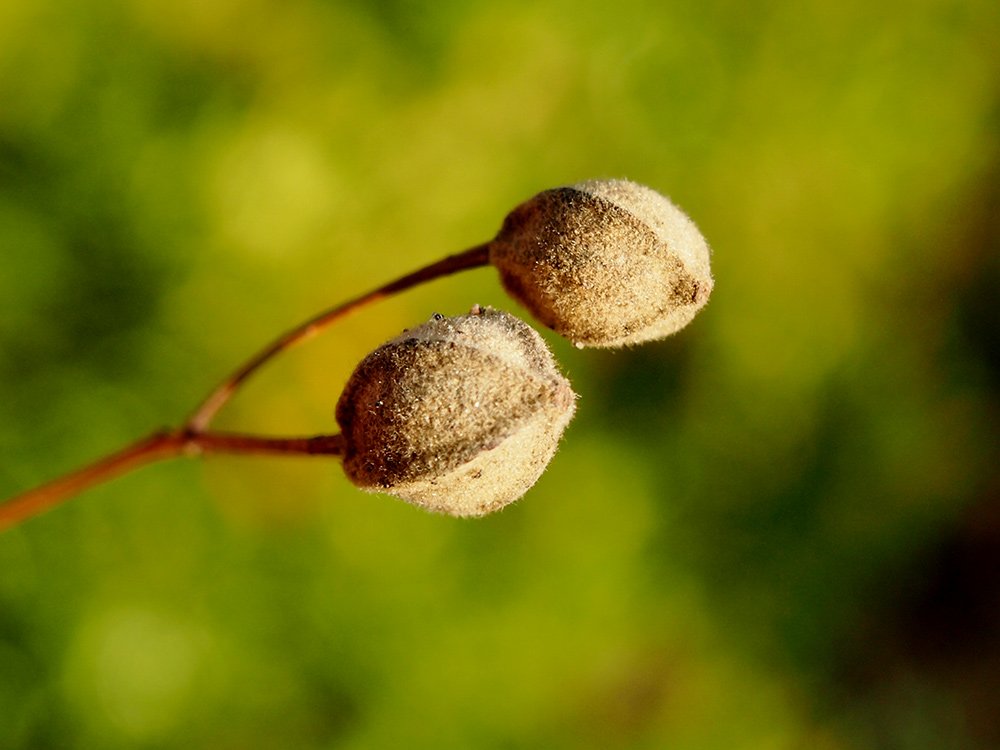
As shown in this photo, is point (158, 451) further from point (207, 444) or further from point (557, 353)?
point (557, 353)

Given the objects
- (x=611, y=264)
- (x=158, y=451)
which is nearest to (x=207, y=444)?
(x=158, y=451)

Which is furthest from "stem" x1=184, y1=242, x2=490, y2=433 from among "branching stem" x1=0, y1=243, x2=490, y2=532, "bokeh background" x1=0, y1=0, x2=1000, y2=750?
"bokeh background" x1=0, y1=0, x2=1000, y2=750

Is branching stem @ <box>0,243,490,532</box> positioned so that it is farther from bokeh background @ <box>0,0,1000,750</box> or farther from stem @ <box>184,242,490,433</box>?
bokeh background @ <box>0,0,1000,750</box>

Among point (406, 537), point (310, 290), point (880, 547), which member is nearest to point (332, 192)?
point (310, 290)

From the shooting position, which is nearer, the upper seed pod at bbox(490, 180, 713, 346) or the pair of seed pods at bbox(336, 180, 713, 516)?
the pair of seed pods at bbox(336, 180, 713, 516)

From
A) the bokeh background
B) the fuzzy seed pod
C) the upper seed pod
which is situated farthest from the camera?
the bokeh background

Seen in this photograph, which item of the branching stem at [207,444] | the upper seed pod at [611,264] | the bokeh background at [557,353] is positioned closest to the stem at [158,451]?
the branching stem at [207,444]

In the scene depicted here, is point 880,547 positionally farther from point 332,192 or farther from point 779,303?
point 332,192
